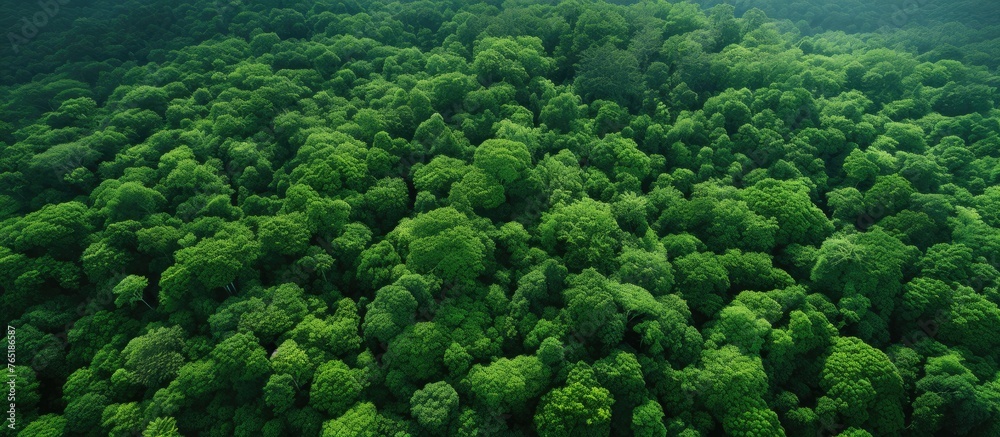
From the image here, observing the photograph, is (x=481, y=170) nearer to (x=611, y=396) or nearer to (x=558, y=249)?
(x=558, y=249)

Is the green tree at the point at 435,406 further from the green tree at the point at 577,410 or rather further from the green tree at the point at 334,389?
the green tree at the point at 577,410

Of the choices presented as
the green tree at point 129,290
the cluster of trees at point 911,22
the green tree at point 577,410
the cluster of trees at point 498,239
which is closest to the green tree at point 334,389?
the cluster of trees at point 498,239

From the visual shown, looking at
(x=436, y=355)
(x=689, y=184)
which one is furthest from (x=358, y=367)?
(x=689, y=184)

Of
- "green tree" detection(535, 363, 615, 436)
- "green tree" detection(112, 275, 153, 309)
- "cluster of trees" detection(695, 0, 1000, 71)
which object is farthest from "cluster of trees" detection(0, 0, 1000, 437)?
"cluster of trees" detection(695, 0, 1000, 71)

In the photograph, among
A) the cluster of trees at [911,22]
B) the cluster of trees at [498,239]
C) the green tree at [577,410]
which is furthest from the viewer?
the cluster of trees at [911,22]

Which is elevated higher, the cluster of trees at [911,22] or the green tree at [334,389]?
the cluster of trees at [911,22]

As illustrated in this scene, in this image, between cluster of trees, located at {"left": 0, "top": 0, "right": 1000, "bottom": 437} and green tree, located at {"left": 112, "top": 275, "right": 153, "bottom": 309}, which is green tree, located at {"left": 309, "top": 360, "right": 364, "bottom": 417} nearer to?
cluster of trees, located at {"left": 0, "top": 0, "right": 1000, "bottom": 437}

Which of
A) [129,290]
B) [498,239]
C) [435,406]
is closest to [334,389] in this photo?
[435,406]

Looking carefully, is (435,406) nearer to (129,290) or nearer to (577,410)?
(577,410)
